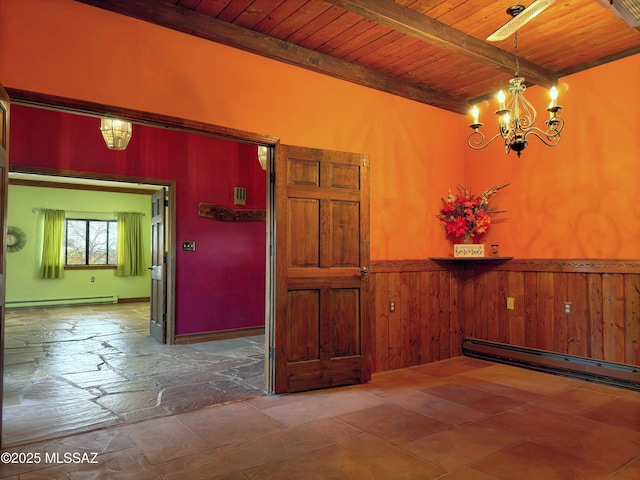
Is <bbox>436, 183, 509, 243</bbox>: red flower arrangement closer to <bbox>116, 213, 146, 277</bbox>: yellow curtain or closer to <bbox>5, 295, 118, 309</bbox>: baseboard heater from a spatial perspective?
<bbox>116, 213, 146, 277</bbox>: yellow curtain

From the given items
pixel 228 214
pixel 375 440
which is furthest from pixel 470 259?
pixel 228 214

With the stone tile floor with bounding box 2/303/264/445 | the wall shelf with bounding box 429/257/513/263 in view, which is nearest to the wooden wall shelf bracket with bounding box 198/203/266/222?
the stone tile floor with bounding box 2/303/264/445

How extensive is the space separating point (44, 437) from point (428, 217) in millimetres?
Result: 3868

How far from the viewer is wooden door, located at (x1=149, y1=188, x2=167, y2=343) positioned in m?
5.68

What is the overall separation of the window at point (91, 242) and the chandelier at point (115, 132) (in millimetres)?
6768

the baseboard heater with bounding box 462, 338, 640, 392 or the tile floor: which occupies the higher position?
Result: the baseboard heater with bounding box 462, 338, 640, 392

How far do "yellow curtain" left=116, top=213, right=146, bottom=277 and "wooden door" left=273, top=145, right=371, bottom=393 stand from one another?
842 cm

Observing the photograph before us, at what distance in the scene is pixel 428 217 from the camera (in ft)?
15.4

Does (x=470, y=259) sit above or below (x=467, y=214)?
below

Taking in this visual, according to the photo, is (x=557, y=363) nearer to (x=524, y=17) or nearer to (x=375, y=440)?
(x=375, y=440)

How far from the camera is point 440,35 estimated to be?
3.28 m

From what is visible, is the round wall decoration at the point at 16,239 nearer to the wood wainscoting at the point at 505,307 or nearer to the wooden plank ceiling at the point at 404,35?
the wooden plank ceiling at the point at 404,35

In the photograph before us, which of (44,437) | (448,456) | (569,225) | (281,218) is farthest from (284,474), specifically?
(569,225)

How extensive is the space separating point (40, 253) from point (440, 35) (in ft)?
32.1
